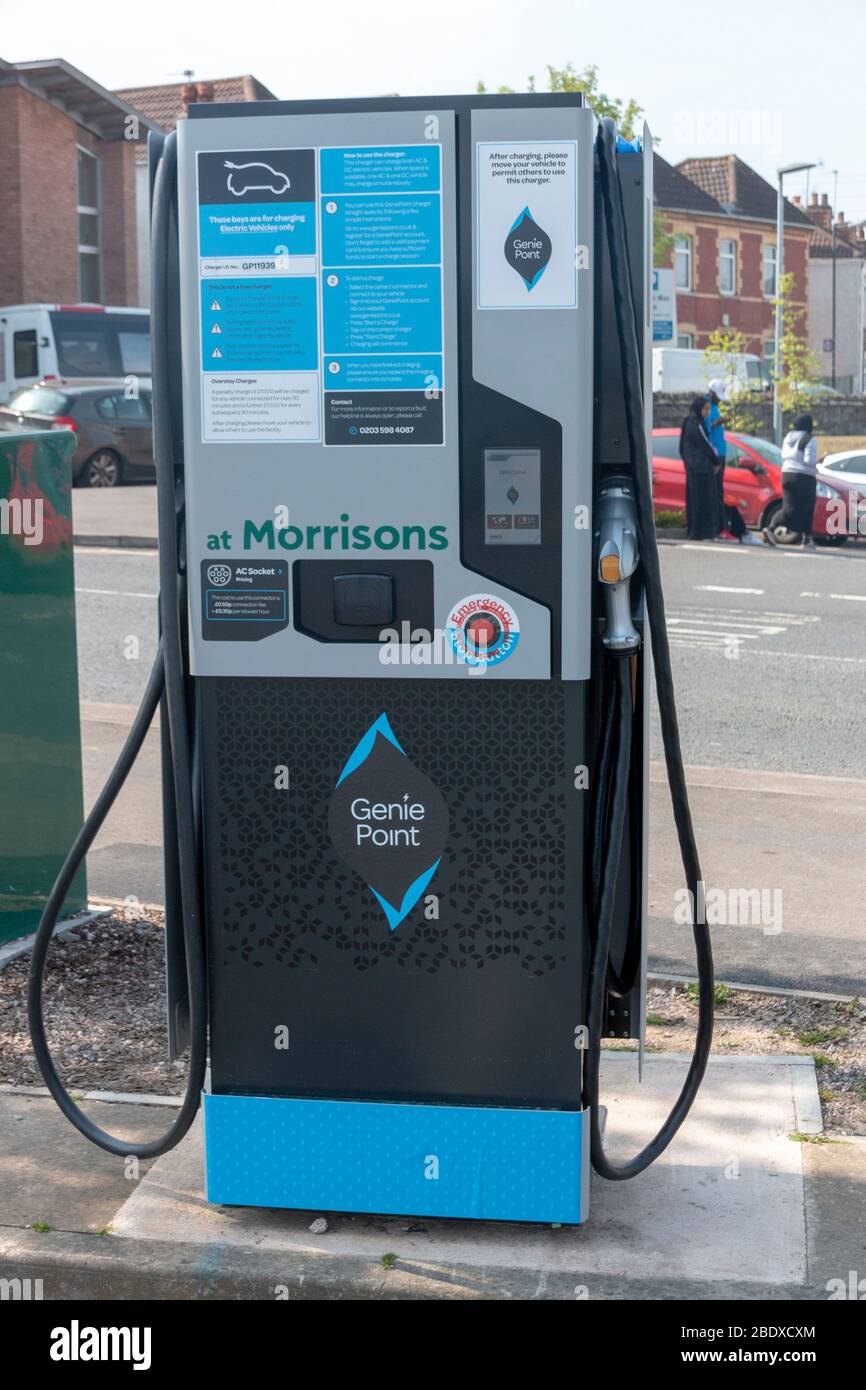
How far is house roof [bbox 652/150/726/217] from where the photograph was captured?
172 ft

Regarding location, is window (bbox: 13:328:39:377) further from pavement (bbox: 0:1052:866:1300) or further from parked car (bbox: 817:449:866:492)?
pavement (bbox: 0:1052:866:1300)

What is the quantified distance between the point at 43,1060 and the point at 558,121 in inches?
84.6

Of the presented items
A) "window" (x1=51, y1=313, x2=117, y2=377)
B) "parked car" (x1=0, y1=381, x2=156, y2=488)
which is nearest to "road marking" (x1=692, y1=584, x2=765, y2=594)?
"parked car" (x1=0, y1=381, x2=156, y2=488)

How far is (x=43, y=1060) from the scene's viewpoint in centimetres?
342

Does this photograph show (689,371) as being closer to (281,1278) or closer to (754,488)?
(754,488)

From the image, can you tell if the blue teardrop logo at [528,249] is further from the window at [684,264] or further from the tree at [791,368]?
the window at [684,264]

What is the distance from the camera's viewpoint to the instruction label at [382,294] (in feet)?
9.80

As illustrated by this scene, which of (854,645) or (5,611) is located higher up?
(5,611)

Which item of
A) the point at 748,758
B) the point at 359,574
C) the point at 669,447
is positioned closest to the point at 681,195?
the point at 669,447

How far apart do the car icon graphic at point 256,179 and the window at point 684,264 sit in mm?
52636
